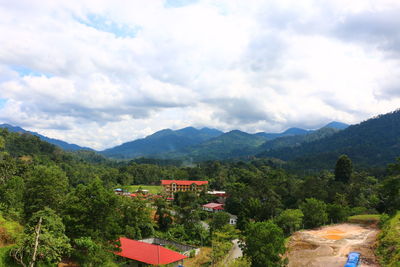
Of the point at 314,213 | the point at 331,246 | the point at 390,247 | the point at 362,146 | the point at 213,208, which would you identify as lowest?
the point at 213,208

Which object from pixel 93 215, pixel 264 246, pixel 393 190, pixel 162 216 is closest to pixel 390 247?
pixel 264 246

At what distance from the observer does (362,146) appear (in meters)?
140

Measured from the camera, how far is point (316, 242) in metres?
28.1

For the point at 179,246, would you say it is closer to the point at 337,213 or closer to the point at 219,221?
the point at 219,221

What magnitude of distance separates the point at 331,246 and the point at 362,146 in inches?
5237

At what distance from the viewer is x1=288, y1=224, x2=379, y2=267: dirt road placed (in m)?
22.9

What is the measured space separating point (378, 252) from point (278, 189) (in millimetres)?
25516

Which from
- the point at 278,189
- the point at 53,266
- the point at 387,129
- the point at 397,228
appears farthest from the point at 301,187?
the point at 387,129

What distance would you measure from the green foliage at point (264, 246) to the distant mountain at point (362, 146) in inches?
3994

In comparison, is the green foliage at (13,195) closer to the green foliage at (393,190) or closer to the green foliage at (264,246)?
the green foliage at (264,246)

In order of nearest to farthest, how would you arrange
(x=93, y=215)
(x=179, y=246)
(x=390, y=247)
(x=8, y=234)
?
(x=8, y=234), (x=93, y=215), (x=390, y=247), (x=179, y=246)

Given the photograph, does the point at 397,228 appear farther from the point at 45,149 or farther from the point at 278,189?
the point at 45,149

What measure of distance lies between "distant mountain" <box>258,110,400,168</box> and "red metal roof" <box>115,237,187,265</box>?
102755 mm

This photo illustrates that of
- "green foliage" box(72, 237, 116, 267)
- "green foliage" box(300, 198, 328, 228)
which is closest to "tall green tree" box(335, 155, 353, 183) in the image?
"green foliage" box(300, 198, 328, 228)
